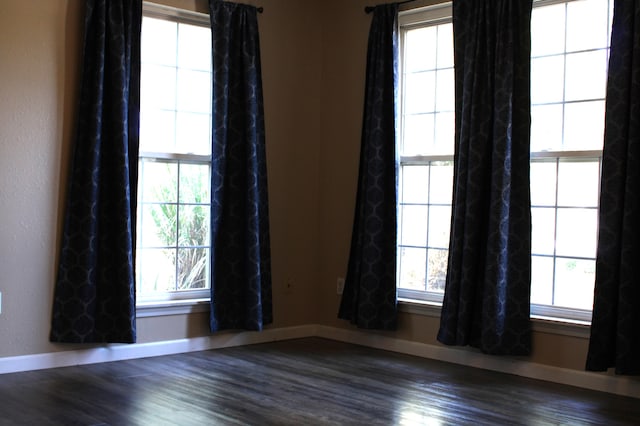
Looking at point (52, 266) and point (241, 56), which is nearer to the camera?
point (52, 266)

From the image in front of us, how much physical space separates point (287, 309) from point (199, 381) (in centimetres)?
156

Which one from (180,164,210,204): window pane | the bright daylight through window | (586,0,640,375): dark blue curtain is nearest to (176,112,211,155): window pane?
(180,164,210,204): window pane

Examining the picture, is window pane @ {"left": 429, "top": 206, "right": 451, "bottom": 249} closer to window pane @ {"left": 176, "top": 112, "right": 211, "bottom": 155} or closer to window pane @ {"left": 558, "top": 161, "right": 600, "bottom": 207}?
window pane @ {"left": 558, "top": 161, "right": 600, "bottom": 207}

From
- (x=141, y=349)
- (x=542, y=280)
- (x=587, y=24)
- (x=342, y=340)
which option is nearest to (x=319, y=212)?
(x=342, y=340)

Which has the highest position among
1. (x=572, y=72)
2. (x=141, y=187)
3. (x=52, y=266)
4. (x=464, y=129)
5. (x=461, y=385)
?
(x=572, y=72)

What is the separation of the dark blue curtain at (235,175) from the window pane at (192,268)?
0.14 metres

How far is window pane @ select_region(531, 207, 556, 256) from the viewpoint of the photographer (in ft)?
15.1

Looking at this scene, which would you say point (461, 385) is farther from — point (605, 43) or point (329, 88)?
point (329, 88)

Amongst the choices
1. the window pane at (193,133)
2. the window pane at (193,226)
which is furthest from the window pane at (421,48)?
the window pane at (193,226)

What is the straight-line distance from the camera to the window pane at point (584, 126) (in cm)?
443

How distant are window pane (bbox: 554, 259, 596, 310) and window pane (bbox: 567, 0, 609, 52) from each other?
1320 millimetres

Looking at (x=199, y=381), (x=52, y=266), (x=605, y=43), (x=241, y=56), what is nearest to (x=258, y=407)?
(x=199, y=381)

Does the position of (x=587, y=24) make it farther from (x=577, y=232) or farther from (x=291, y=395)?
(x=291, y=395)

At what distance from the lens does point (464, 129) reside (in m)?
4.79
